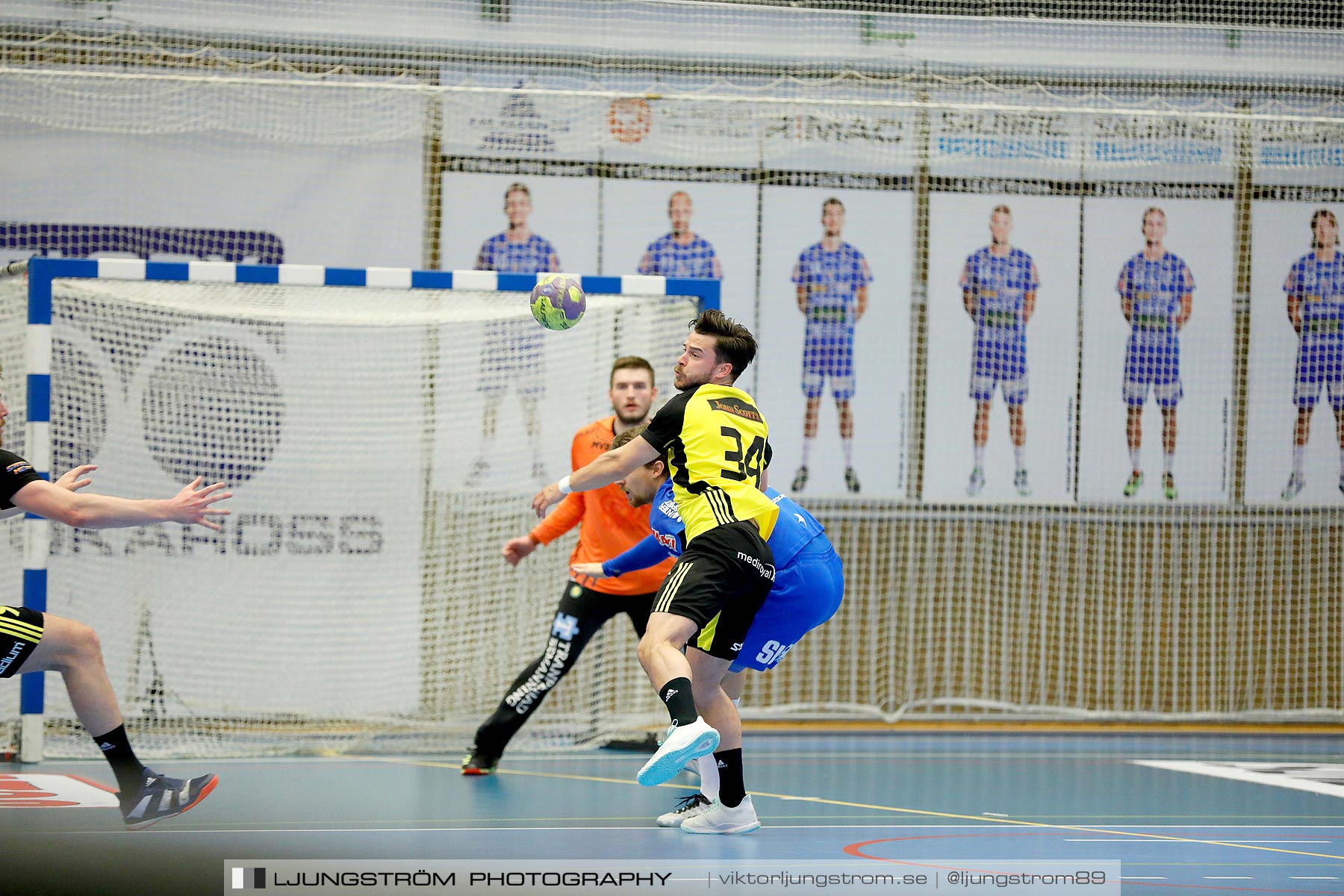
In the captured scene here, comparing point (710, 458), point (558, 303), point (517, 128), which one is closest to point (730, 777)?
point (710, 458)

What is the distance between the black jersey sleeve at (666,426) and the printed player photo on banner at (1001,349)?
6.31 m

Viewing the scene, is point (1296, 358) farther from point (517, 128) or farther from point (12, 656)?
point (12, 656)

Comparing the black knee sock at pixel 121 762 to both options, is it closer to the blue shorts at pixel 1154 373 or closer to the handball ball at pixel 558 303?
the handball ball at pixel 558 303

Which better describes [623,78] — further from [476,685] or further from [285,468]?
[476,685]

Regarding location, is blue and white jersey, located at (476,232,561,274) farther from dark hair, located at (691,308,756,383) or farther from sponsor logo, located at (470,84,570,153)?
dark hair, located at (691,308,756,383)

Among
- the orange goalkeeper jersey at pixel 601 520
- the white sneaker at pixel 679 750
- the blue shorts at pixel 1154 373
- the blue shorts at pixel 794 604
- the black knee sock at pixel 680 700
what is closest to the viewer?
the white sneaker at pixel 679 750

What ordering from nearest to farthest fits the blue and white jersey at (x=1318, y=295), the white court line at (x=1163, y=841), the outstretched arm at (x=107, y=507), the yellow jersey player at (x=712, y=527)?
the outstretched arm at (x=107, y=507) → the yellow jersey player at (x=712, y=527) → the white court line at (x=1163, y=841) → the blue and white jersey at (x=1318, y=295)

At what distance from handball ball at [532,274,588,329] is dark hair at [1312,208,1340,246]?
773 centimetres

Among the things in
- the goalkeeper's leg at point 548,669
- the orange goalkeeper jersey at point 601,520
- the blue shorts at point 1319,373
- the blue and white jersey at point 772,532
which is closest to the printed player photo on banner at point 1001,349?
the blue shorts at point 1319,373

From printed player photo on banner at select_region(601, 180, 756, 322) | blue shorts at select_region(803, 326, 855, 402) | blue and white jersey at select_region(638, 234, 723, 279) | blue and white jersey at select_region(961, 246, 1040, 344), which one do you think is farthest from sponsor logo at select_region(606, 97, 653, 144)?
blue and white jersey at select_region(961, 246, 1040, 344)

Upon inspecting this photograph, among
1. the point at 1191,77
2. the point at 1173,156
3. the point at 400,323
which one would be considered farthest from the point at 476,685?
the point at 1191,77

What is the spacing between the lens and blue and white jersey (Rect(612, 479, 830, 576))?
5.20 metres

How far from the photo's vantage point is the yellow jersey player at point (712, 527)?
189 inches

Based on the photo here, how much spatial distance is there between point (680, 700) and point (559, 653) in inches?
108
